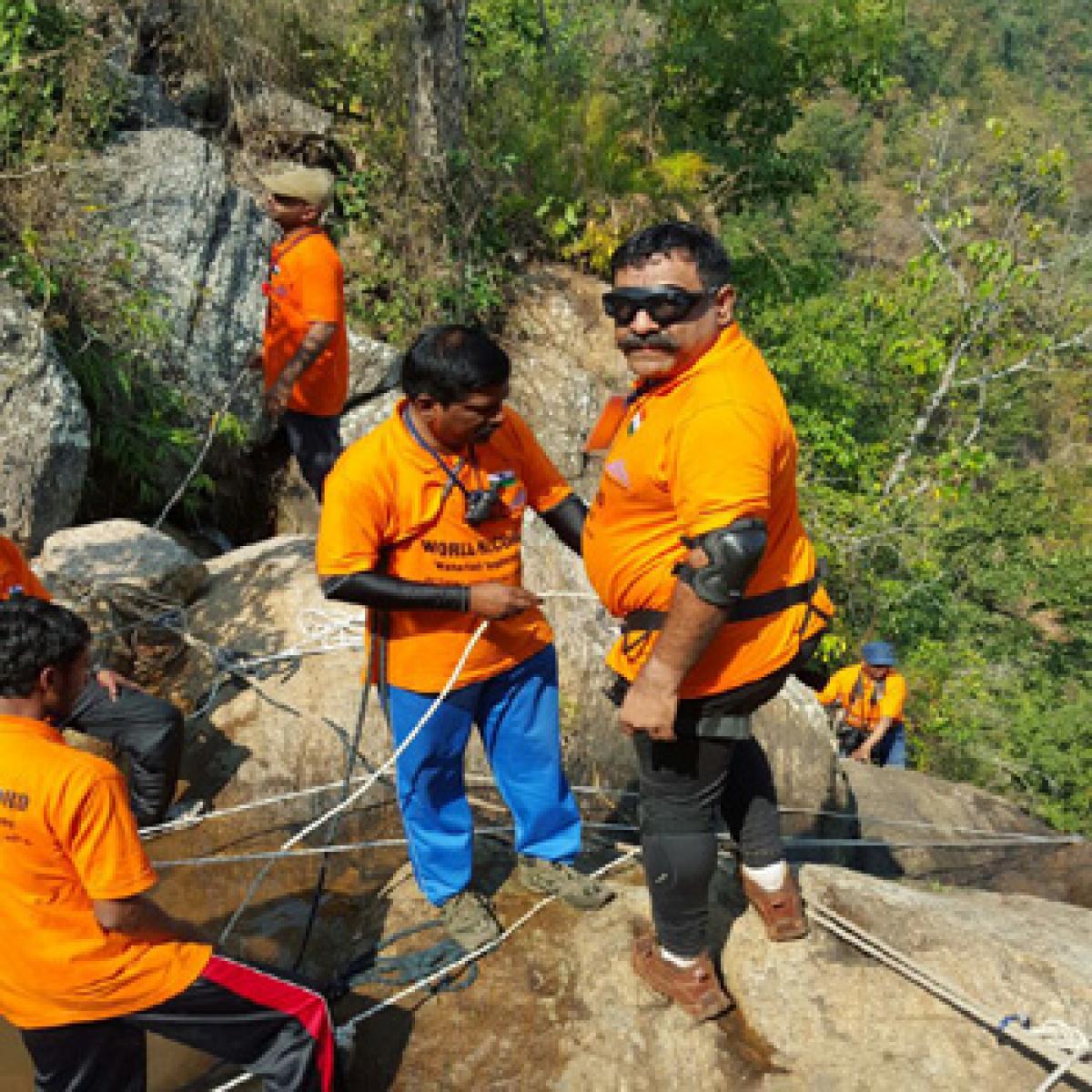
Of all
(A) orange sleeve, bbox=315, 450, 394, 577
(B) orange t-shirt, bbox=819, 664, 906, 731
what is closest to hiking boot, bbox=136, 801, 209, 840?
(A) orange sleeve, bbox=315, 450, 394, 577

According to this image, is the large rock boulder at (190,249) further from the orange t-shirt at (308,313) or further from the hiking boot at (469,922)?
the hiking boot at (469,922)

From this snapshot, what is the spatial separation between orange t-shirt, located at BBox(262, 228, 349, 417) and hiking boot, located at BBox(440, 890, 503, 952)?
8.97 ft

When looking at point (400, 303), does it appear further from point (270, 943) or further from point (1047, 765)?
point (1047, 765)

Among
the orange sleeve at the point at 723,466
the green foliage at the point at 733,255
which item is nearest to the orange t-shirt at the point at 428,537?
the orange sleeve at the point at 723,466

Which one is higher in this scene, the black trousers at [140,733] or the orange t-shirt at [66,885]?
the orange t-shirt at [66,885]

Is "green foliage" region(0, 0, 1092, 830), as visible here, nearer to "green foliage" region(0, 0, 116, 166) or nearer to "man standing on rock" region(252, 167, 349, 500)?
"green foliage" region(0, 0, 116, 166)

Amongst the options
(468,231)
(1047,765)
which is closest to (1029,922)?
(468,231)

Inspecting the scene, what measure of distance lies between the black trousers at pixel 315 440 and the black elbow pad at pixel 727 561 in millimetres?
3338

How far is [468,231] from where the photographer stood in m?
8.80

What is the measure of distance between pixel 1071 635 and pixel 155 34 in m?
16.4

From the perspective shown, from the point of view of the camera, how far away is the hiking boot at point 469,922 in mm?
2979

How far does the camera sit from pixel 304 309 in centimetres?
462

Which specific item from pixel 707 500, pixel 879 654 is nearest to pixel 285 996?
pixel 707 500

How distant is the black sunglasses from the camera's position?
87.0 inches
